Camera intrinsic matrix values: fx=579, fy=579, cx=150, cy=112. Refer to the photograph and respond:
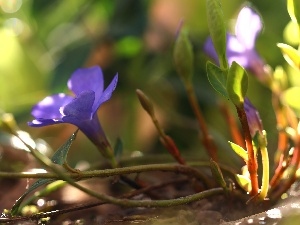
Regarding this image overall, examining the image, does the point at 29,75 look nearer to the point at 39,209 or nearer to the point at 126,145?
the point at 126,145

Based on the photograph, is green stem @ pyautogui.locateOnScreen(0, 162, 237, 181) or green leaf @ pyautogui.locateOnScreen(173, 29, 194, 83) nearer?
green stem @ pyautogui.locateOnScreen(0, 162, 237, 181)

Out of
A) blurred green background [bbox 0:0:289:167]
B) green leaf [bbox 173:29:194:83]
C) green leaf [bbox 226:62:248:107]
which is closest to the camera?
green leaf [bbox 226:62:248:107]

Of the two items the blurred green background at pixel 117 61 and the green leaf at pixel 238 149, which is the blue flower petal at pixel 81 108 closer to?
the green leaf at pixel 238 149

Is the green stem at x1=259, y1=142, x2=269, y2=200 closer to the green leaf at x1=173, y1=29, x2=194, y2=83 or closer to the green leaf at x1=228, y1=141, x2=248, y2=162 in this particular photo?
the green leaf at x1=228, y1=141, x2=248, y2=162

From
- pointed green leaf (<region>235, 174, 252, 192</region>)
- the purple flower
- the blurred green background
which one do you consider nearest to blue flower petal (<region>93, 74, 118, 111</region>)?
the purple flower

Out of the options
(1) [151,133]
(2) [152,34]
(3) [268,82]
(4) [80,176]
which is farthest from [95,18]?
→ (4) [80,176]

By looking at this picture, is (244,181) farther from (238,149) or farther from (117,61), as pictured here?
(117,61)

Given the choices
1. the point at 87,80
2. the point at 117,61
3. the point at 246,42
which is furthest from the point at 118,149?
the point at 117,61
